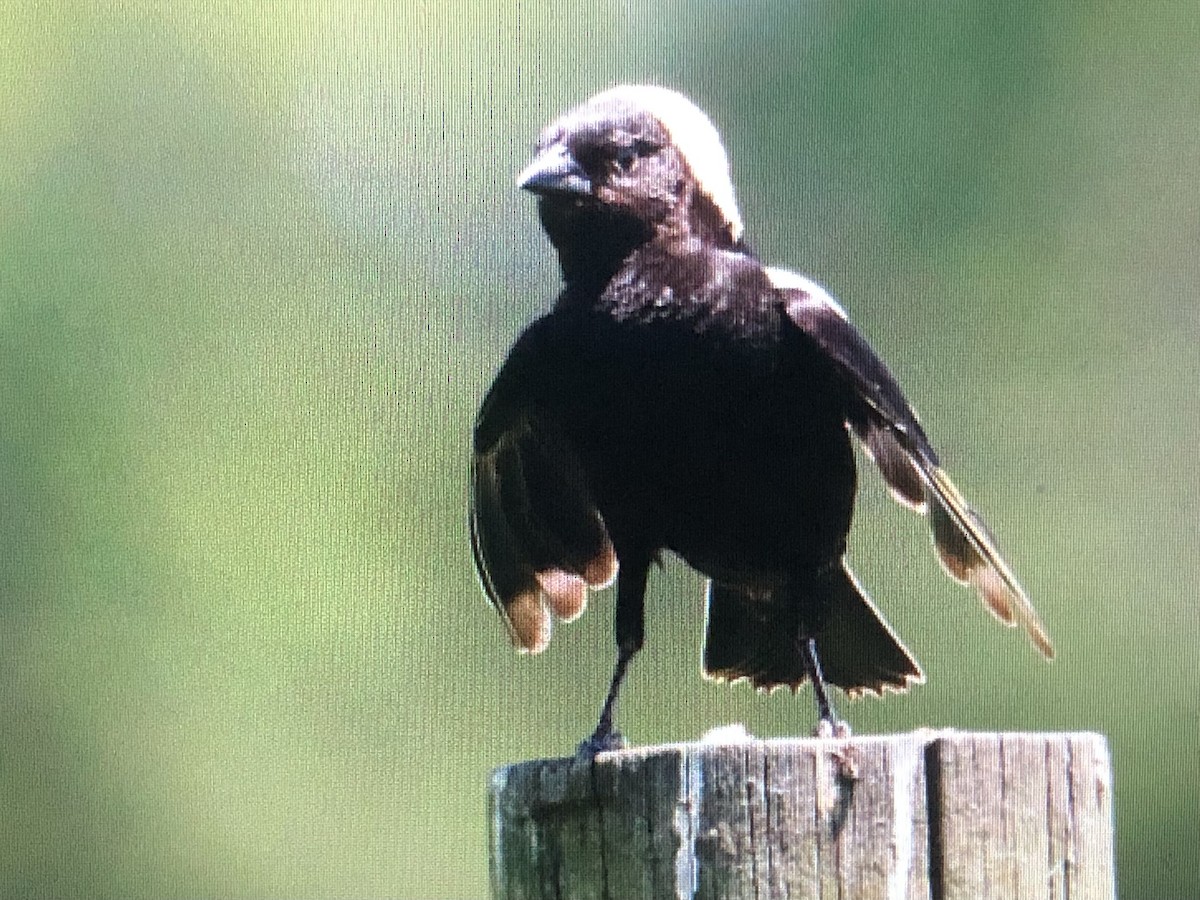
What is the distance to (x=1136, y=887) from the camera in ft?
15.1

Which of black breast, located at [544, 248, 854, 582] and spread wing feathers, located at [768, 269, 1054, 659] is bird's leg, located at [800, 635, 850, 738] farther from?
spread wing feathers, located at [768, 269, 1054, 659]

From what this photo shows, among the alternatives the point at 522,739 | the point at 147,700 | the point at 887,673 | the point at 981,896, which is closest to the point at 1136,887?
→ the point at 887,673

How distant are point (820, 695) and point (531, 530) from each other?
0.86 m

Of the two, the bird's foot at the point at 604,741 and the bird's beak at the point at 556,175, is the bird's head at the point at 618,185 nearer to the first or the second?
the bird's beak at the point at 556,175

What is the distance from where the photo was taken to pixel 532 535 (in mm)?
3842

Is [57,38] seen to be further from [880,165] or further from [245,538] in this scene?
[880,165]

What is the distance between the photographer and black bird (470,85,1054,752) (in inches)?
130

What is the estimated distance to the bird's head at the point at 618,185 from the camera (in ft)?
11.5

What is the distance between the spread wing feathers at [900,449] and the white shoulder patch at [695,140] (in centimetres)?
27

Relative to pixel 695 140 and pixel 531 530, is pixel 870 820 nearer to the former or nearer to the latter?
pixel 531 530

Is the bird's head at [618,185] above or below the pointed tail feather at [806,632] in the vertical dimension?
above

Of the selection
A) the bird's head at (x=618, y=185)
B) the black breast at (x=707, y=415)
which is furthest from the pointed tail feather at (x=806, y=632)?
the bird's head at (x=618, y=185)

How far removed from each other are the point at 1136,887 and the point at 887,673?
4.52 feet

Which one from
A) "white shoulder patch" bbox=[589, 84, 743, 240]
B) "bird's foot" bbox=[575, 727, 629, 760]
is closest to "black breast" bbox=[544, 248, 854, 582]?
"white shoulder patch" bbox=[589, 84, 743, 240]
